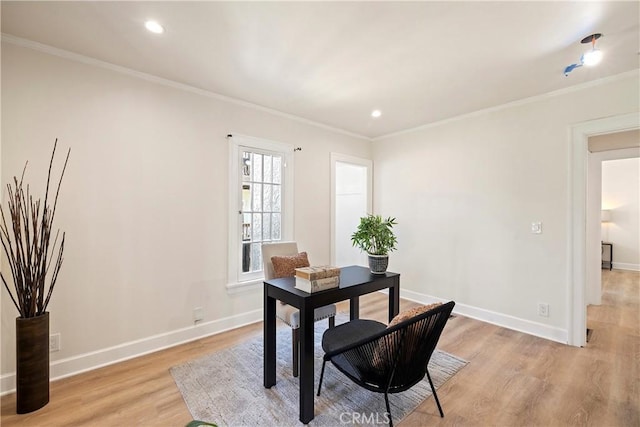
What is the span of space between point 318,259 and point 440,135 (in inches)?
93.1

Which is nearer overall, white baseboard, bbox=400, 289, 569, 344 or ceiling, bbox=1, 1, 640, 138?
ceiling, bbox=1, 1, 640, 138

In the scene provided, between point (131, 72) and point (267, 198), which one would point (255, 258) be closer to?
point (267, 198)

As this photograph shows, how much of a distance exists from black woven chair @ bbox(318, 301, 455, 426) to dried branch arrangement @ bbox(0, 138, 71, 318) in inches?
77.7

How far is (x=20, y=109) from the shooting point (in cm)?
206

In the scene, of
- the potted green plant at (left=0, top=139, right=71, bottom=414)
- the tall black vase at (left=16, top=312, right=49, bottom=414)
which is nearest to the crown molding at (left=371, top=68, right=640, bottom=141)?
the potted green plant at (left=0, top=139, right=71, bottom=414)

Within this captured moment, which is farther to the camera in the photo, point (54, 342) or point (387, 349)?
point (54, 342)

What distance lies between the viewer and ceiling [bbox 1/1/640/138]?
173cm

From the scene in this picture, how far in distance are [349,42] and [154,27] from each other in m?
1.33

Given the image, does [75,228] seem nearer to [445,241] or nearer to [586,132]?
[445,241]

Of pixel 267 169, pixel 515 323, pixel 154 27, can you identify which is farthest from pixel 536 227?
pixel 154 27

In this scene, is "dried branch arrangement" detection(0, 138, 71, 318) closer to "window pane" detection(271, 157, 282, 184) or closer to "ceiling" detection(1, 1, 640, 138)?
"ceiling" detection(1, 1, 640, 138)

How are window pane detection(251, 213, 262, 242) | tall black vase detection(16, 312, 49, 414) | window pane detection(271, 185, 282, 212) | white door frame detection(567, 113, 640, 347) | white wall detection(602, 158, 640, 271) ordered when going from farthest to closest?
white wall detection(602, 158, 640, 271) < window pane detection(271, 185, 282, 212) < window pane detection(251, 213, 262, 242) < white door frame detection(567, 113, 640, 347) < tall black vase detection(16, 312, 49, 414)

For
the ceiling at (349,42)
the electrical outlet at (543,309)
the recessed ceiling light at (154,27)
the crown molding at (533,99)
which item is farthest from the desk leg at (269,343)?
the crown molding at (533,99)

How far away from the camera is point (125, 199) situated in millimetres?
2484
